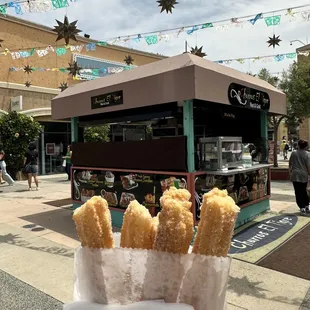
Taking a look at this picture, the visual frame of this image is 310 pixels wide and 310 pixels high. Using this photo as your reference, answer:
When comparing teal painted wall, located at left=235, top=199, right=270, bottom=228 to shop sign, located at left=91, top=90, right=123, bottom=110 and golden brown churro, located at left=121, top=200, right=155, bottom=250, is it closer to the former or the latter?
shop sign, located at left=91, top=90, right=123, bottom=110

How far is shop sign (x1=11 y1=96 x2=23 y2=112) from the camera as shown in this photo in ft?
54.8

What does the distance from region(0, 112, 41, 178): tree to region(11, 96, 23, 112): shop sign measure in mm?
852

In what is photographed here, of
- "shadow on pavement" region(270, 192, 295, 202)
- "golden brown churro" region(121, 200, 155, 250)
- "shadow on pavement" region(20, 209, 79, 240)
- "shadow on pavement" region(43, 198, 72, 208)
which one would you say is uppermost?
"golden brown churro" region(121, 200, 155, 250)

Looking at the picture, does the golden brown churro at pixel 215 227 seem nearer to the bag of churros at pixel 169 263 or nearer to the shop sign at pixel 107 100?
the bag of churros at pixel 169 263

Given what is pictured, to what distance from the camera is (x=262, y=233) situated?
602cm

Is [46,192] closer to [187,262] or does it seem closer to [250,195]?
[250,195]

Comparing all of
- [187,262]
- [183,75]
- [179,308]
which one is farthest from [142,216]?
[183,75]

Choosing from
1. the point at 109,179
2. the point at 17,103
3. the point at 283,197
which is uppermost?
the point at 17,103

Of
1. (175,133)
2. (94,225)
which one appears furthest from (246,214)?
(94,225)

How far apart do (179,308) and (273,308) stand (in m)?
2.69

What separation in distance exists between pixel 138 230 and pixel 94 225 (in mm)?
184

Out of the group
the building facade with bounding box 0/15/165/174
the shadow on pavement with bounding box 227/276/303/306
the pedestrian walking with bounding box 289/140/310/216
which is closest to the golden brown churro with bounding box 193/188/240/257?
the shadow on pavement with bounding box 227/276/303/306

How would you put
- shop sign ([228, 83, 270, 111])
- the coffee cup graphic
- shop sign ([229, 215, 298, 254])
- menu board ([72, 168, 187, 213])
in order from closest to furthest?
shop sign ([229, 215, 298, 254]) < shop sign ([228, 83, 270, 111]) < menu board ([72, 168, 187, 213]) < the coffee cup graphic

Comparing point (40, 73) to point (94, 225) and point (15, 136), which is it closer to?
point (15, 136)
